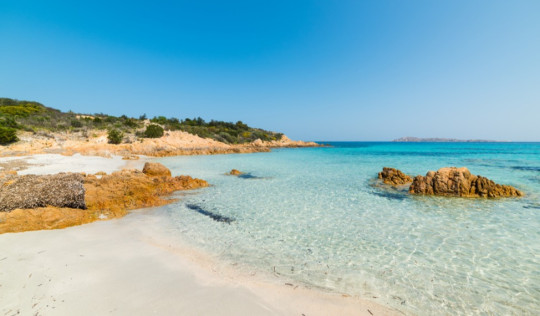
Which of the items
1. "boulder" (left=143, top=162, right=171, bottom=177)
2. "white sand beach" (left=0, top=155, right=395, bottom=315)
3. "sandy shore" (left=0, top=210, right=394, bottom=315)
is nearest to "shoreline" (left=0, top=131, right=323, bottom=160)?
"boulder" (left=143, top=162, right=171, bottom=177)

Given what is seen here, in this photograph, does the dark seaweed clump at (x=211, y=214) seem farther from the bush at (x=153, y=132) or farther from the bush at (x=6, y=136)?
the bush at (x=153, y=132)

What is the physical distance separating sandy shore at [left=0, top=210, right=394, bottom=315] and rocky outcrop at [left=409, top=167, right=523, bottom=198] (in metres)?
9.15

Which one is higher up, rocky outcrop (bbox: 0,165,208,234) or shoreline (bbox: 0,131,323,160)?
shoreline (bbox: 0,131,323,160)

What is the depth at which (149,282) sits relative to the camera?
3.78 metres

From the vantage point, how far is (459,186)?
10117 millimetres

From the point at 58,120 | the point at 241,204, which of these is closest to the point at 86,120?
the point at 58,120

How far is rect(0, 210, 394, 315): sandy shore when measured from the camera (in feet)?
10.5

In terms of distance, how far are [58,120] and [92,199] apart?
42.9 metres

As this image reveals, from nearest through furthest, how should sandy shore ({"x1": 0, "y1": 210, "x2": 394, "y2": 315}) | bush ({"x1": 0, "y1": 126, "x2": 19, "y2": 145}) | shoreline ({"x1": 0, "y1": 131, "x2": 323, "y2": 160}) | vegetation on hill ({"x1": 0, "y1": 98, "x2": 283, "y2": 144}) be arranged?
sandy shore ({"x1": 0, "y1": 210, "x2": 394, "y2": 315}), shoreline ({"x1": 0, "y1": 131, "x2": 323, "y2": 160}), bush ({"x1": 0, "y1": 126, "x2": 19, "y2": 145}), vegetation on hill ({"x1": 0, "y1": 98, "x2": 283, "y2": 144})

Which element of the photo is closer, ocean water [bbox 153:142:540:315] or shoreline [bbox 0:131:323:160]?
ocean water [bbox 153:142:540:315]

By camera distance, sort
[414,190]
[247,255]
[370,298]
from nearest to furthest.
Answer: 1. [370,298]
2. [247,255]
3. [414,190]

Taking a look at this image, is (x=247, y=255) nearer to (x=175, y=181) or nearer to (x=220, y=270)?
(x=220, y=270)

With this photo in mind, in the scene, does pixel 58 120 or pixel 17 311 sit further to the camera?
pixel 58 120

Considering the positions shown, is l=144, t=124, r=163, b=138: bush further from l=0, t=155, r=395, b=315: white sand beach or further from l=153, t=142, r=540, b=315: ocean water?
l=0, t=155, r=395, b=315: white sand beach
